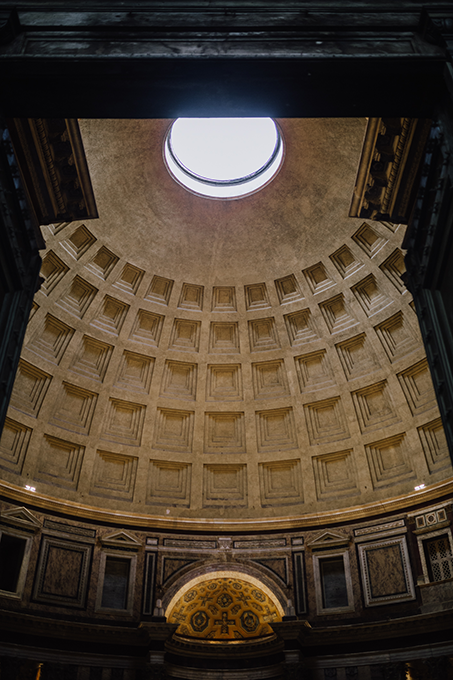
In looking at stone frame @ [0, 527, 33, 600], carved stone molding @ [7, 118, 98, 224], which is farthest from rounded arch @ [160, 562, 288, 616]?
carved stone molding @ [7, 118, 98, 224]

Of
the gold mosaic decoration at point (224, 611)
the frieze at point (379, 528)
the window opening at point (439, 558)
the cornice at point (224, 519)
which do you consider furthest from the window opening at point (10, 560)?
the window opening at point (439, 558)

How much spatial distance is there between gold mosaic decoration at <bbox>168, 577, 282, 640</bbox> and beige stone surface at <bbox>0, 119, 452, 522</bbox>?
2.35m

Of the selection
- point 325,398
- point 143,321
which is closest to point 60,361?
point 143,321

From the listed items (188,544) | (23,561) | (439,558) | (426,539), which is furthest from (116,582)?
(439,558)

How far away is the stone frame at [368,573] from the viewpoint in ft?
54.9

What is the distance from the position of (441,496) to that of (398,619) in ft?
12.3

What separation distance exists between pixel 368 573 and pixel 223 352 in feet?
30.4

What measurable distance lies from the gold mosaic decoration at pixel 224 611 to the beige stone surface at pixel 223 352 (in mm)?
2345

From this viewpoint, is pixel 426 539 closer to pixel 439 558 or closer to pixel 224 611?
pixel 439 558

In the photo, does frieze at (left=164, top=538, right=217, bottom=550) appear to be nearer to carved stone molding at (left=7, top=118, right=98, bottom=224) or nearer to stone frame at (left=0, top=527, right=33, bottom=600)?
stone frame at (left=0, top=527, right=33, bottom=600)

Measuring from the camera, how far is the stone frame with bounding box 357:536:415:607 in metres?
16.7

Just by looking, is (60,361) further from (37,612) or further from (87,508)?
(37,612)

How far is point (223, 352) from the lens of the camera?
22.0m

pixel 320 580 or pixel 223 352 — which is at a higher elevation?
pixel 223 352
